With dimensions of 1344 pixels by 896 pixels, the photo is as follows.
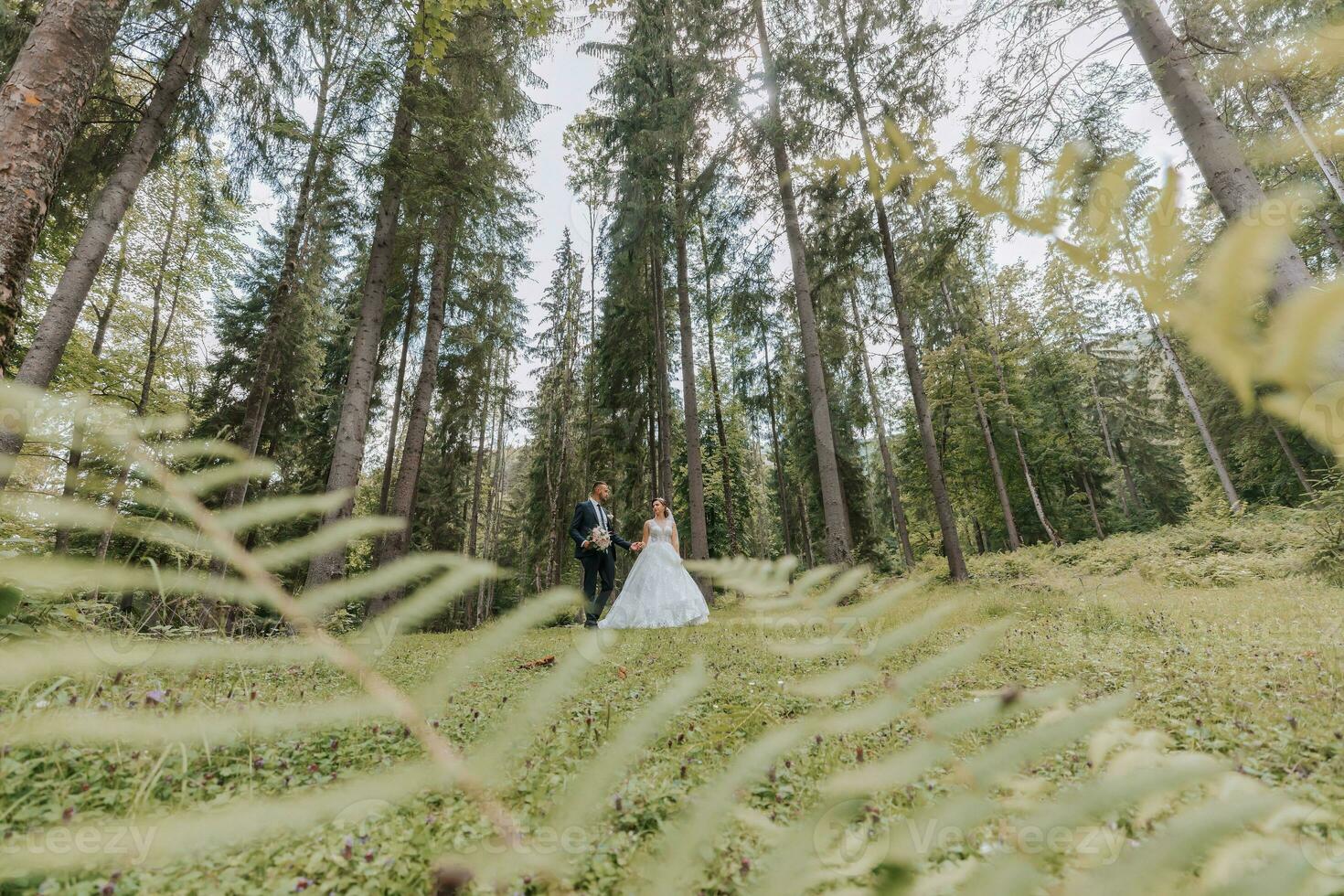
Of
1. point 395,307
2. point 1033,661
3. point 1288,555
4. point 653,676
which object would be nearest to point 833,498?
point 1033,661

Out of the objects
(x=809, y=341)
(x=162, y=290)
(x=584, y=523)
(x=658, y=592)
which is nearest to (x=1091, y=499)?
(x=809, y=341)

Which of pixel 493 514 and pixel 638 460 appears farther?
pixel 493 514

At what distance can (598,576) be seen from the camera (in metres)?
7.35

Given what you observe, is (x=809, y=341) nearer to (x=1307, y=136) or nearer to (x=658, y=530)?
(x=658, y=530)

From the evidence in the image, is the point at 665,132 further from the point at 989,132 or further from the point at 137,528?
the point at 137,528

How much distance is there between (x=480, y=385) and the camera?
52.7 feet

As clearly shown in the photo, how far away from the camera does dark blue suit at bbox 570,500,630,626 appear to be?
661cm

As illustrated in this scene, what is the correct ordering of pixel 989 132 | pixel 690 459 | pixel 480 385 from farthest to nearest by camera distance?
pixel 480 385 → pixel 690 459 → pixel 989 132

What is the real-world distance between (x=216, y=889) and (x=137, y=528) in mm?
1371

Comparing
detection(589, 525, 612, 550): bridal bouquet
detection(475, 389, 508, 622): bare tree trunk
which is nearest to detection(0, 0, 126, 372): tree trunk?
detection(589, 525, 612, 550): bridal bouquet

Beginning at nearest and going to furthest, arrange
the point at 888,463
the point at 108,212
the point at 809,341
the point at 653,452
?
1. the point at 108,212
2. the point at 809,341
3. the point at 653,452
4. the point at 888,463

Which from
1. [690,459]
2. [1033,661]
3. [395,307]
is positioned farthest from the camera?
[395,307]

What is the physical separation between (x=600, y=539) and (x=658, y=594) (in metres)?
1.72

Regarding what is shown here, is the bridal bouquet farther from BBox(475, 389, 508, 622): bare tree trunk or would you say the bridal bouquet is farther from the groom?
BBox(475, 389, 508, 622): bare tree trunk
